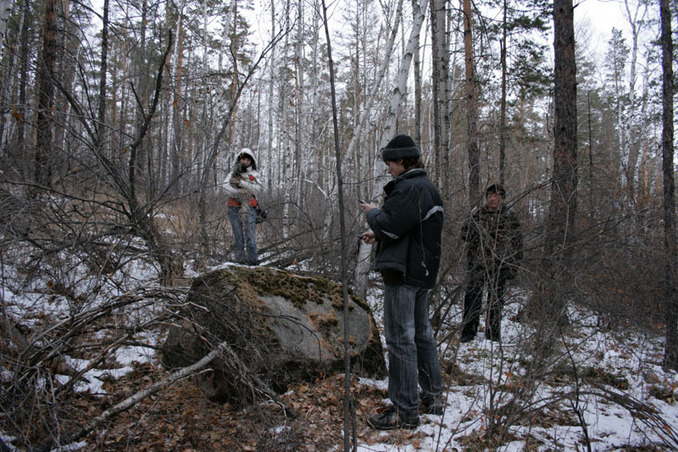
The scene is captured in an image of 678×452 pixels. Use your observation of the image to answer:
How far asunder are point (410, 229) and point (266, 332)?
1.43 metres

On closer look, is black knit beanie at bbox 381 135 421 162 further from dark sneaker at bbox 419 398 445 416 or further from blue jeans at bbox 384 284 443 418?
dark sneaker at bbox 419 398 445 416

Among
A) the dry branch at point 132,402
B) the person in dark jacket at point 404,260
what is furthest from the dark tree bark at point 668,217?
the dry branch at point 132,402

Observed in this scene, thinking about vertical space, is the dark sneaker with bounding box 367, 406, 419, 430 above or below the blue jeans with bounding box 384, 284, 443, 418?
below

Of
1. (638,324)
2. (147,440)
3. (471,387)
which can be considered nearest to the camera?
(147,440)

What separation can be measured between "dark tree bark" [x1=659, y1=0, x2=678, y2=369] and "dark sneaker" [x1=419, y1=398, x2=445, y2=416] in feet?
10.9

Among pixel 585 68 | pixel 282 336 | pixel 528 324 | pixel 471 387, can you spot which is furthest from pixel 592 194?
pixel 585 68

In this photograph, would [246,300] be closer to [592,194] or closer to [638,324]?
[638,324]

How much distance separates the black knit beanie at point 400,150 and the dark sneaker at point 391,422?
178cm

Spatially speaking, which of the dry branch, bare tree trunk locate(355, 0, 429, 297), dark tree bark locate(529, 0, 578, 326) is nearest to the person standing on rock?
bare tree trunk locate(355, 0, 429, 297)

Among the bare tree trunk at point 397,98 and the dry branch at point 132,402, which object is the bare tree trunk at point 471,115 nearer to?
the bare tree trunk at point 397,98

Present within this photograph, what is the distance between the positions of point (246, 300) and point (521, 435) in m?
2.21

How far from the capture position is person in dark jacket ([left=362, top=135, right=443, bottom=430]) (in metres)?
2.53

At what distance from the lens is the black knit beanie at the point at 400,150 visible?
105 inches

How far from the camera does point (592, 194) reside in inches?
201
